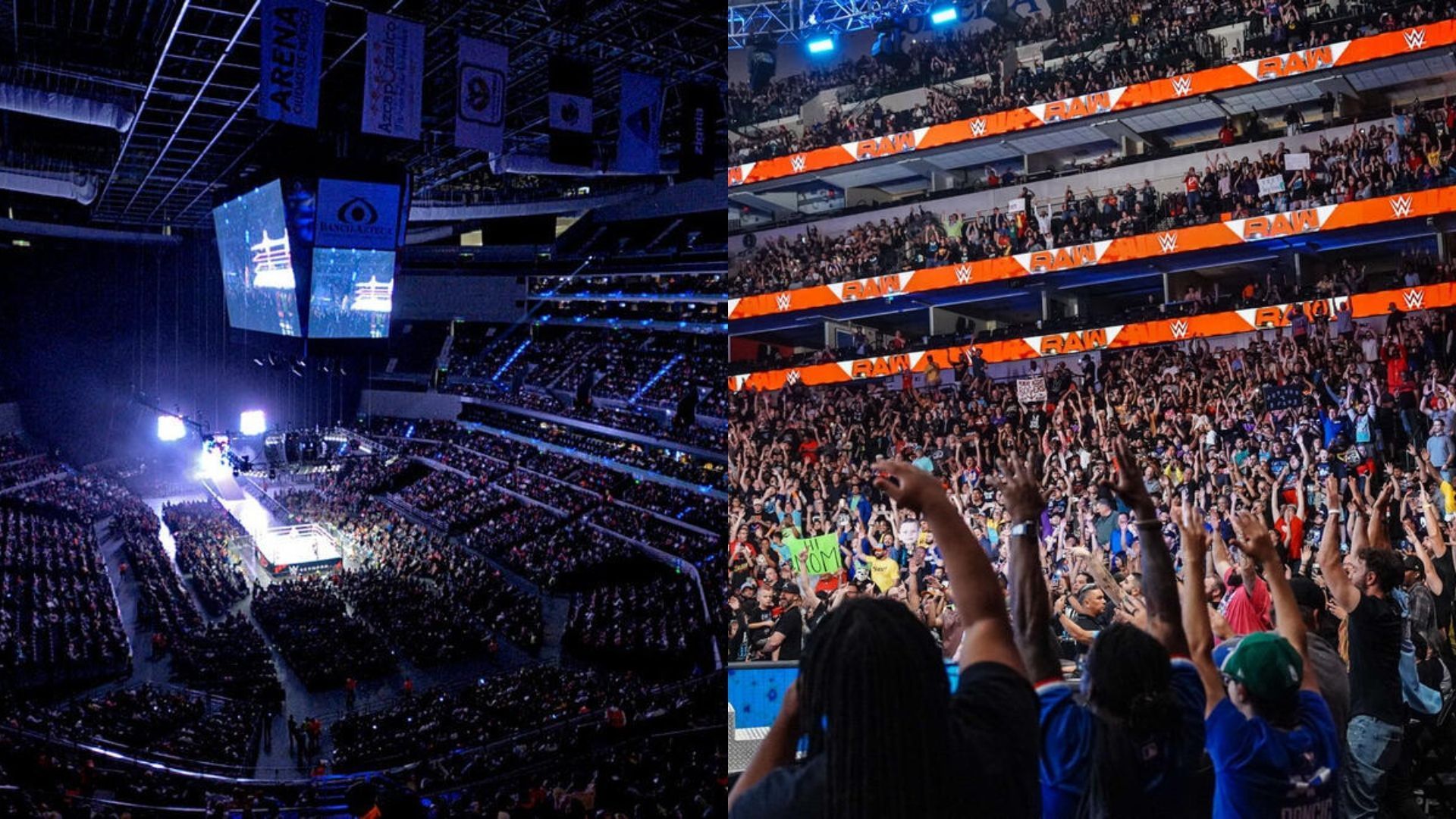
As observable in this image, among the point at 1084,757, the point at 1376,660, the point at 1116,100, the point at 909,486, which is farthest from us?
the point at 1116,100

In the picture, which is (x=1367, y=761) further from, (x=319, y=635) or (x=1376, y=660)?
(x=319, y=635)

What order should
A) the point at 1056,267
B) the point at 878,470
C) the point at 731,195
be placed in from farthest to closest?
the point at 731,195
the point at 1056,267
the point at 878,470

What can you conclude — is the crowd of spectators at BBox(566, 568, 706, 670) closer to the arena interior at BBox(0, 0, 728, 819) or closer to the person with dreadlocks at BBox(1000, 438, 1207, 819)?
the arena interior at BBox(0, 0, 728, 819)

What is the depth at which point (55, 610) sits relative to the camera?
16.7 metres

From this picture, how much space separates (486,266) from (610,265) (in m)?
6.40

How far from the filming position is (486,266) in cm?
3928

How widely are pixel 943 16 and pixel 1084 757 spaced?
2052 cm

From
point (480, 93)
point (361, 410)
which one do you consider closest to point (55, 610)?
point (480, 93)

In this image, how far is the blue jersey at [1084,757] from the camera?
1780 millimetres

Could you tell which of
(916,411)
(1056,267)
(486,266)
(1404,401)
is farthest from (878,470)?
(486,266)

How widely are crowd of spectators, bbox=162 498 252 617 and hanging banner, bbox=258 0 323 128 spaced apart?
1091 cm

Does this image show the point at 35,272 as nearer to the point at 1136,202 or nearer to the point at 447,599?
the point at 447,599

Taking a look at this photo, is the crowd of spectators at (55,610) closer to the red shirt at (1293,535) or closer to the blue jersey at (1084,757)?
the red shirt at (1293,535)

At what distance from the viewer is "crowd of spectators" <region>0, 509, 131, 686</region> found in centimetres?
1461
